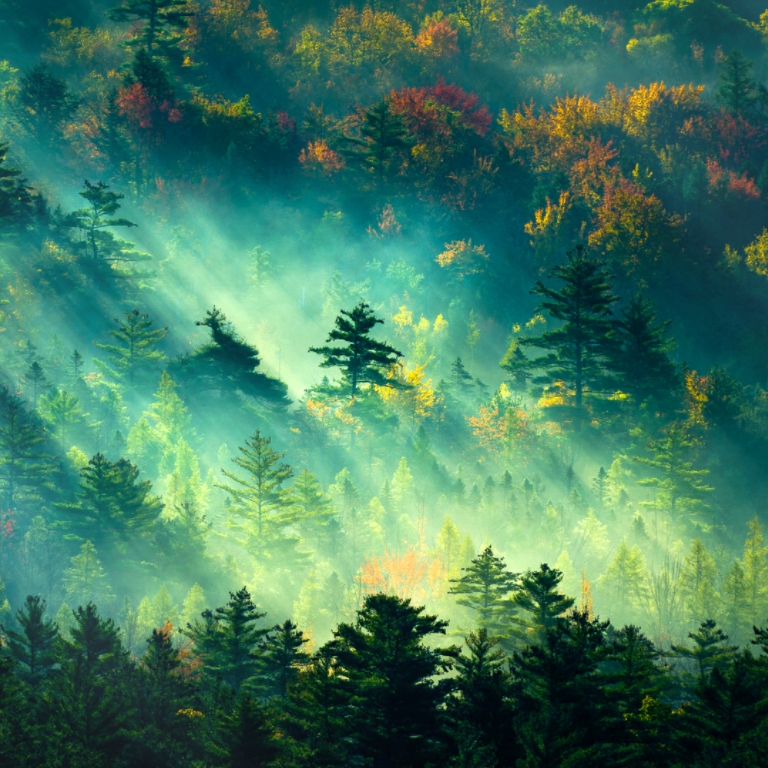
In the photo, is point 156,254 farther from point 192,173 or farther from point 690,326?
point 690,326

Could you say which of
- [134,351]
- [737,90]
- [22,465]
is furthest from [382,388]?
[737,90]

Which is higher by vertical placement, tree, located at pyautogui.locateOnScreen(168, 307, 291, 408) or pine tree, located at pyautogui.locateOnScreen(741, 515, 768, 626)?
tree, located at pyautogui.locateOnScreen(168, 307, 291, 408)

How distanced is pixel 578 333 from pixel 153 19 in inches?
2391

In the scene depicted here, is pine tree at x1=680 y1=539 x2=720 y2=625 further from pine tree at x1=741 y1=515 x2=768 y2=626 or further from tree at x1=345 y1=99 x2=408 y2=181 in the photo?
tree at x1=345 y1=99 x2=408 y2=181

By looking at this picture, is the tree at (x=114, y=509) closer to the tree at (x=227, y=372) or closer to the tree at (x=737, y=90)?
the tree at (x=227, y=372)

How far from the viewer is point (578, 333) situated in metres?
82.6

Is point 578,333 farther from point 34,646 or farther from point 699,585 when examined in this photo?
point 34,646

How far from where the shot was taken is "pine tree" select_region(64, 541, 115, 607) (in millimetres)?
64562

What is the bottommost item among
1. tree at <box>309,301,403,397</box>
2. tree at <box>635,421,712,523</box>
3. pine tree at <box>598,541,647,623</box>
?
pine tree at <box>598,541,647,623</box>

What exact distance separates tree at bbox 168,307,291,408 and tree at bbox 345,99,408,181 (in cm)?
3508

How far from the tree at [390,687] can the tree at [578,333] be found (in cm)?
4834

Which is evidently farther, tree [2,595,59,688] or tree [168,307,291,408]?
tree [168,307,291,408]

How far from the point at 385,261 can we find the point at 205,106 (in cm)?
2421

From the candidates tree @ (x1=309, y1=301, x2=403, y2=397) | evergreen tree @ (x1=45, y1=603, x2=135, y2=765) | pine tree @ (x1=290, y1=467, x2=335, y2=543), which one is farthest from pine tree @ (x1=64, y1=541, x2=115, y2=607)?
evergreen tree @ (x1=45, y1=603, x2=135, y2=765)
